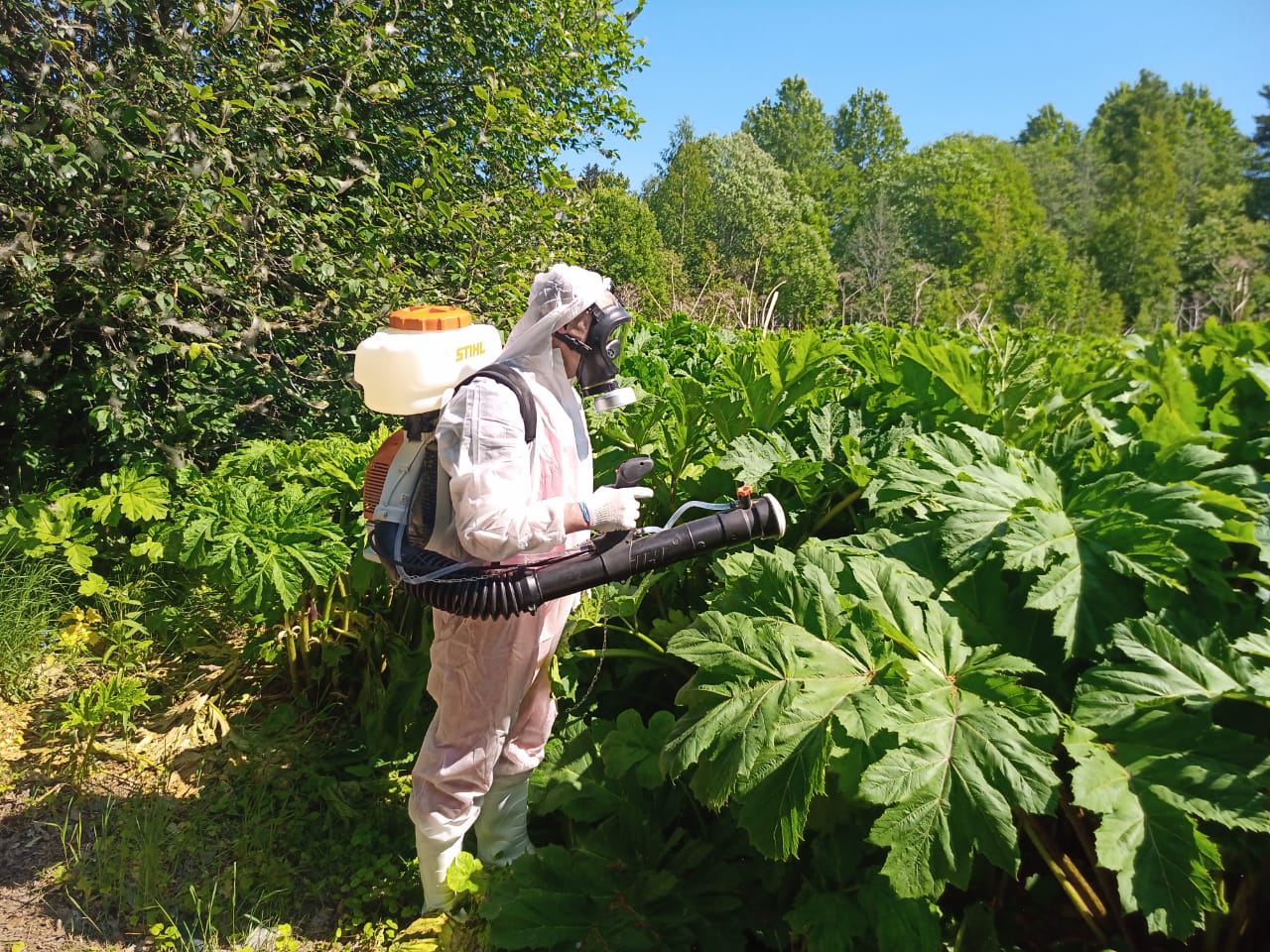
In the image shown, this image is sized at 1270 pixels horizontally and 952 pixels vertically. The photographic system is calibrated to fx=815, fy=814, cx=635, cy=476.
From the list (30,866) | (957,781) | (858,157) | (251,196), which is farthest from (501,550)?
(858,157)

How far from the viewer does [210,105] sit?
3.90m

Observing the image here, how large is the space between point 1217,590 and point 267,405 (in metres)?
4.29

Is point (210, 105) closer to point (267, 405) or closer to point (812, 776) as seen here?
point (267, 405)

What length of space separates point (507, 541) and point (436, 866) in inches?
44.8

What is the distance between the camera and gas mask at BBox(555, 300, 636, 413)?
2172 millimetres

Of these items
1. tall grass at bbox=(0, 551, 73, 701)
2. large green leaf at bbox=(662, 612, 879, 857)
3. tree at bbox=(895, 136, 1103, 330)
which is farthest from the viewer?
tree at bbox=(895, 136, 1103, 330)

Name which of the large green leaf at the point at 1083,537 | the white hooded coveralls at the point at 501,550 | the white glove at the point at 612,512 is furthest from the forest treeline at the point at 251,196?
the white glove at the point at 612,512

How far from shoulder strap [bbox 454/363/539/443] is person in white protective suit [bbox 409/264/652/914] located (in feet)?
0.08

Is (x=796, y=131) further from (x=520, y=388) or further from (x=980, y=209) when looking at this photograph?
(x=520, y=388)

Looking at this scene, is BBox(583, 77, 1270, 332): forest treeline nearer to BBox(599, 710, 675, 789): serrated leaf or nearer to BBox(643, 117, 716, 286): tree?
BBox(643, 117, 716, 286): tree

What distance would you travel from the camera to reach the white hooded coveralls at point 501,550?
197 cm

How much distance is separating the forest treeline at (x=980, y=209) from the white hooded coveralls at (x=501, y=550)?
26468mm

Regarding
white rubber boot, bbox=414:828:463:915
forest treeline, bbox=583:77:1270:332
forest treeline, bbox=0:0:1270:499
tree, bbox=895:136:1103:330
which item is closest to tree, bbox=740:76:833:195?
forest treeline, bbox=583:77:1270:332

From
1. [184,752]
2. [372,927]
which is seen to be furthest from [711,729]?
[184,752]
